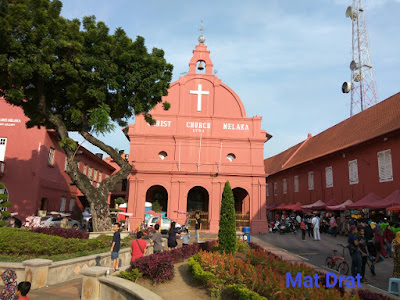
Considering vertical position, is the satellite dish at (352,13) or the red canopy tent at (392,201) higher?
the satellite dish at (352,13)

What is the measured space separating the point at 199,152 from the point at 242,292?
59.6ft

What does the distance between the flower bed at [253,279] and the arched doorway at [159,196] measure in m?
17.3

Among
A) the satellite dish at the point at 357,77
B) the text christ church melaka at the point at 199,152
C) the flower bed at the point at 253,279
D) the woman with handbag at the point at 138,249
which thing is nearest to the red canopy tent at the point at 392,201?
the text christ church melaka at the point at 199,152

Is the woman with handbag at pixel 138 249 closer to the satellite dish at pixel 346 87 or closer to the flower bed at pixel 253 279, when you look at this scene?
the flower bed at pixel 253 279

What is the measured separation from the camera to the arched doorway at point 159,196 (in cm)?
2527

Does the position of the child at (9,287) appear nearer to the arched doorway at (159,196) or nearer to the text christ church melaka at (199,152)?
the text christ church melaka at (199,152)

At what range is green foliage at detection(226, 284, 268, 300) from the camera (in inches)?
212

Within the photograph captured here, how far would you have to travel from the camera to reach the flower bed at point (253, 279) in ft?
17.4

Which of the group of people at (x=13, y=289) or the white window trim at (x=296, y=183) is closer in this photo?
the group of people at (x=13, y=289)

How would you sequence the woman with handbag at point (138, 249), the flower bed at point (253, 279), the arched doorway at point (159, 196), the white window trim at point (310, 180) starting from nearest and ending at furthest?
the flower bed at point (253, 279) < the woman with handbag at point (138, 249) < the arched doorway at point (159, 196) < the white window trim at point (310, 180)

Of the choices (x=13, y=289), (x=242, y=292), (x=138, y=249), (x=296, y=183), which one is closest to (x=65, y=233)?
(x=138, y=249)

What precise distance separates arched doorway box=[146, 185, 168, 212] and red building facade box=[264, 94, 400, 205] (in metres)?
Result: 11.9

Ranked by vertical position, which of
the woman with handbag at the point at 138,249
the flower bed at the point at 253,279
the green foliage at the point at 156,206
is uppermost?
the green foliage at the point at 156,206

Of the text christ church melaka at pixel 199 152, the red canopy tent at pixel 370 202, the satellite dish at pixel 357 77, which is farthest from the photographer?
the satellite dish at pixel 357 77
